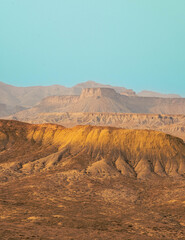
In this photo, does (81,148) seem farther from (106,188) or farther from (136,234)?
(136,234)

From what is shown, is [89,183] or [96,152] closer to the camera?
[89,183]

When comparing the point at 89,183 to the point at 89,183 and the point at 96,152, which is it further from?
the point at 96,152

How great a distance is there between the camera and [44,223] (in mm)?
34156

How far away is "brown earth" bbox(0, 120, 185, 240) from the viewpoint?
33406 mm

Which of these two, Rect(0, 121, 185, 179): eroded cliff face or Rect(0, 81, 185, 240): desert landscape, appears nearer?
Rect(0, 81, 185, 240): desert landscape

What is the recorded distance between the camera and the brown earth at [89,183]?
33406 mm

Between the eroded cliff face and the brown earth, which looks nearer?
the brown earth

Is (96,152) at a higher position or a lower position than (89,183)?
higher

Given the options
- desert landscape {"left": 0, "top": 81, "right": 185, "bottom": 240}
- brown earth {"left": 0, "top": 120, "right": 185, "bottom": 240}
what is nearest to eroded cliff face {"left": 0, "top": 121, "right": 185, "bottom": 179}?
brown earth {"left": 0, "top": 120, "right": 185, "bottom": 240}

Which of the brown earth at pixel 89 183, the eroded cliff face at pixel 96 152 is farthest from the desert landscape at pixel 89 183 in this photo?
the eroded cliff face at pixel 96 152

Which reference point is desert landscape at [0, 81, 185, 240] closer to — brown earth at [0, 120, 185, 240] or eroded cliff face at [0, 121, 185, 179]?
brown earth at [0, 120, 185, 240]

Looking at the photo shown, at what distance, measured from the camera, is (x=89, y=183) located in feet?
189

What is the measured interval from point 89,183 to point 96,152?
14.9 meters

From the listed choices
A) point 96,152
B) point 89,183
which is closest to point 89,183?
point 89,183
